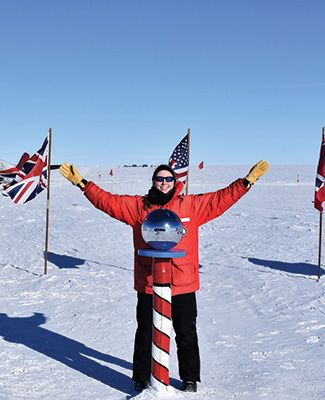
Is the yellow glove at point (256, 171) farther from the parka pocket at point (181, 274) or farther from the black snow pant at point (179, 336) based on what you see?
the black snow pant at point (179, 336)

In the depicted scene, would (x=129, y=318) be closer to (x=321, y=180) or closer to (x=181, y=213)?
(x=181, y=213)

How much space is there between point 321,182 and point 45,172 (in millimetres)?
5041

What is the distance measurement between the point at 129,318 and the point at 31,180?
376 centimetres

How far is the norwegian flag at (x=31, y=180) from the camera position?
9219 millimetres

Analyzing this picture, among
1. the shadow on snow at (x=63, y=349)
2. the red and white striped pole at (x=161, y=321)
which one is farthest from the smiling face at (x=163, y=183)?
the shadow on snow at (x=63, y=349)

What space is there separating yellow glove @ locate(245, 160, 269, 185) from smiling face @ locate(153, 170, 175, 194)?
1.90 ft

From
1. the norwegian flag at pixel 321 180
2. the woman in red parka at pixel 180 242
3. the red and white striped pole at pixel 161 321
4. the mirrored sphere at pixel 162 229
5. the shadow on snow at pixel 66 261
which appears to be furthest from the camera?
the shadow on snow at pixel 66 261

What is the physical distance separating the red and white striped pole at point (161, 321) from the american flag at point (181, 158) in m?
7.65

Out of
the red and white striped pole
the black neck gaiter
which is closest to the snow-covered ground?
the red and white striped pole

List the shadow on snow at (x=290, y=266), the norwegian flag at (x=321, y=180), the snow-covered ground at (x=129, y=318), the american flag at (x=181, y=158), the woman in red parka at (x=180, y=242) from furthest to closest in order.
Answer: the american flag at (x=181, y=158) < the shadow on snow at (x=290, y=266) < the norwegian flag at (x=321, y=180) < the snow-covered ground at (x=129, y=318) < the woman in red parka at (x=180, y=242)

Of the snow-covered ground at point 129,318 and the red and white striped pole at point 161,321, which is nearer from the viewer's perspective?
the red and white striped pole at point 161,321

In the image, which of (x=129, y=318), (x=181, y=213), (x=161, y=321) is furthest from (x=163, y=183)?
(x=129, y=318)

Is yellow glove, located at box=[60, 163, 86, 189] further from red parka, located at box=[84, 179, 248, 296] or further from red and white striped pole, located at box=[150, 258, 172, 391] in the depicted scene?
red and white striped pole, located at box=[150, 258, 172, 391]

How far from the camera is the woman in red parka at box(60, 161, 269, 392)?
3.87 meters
